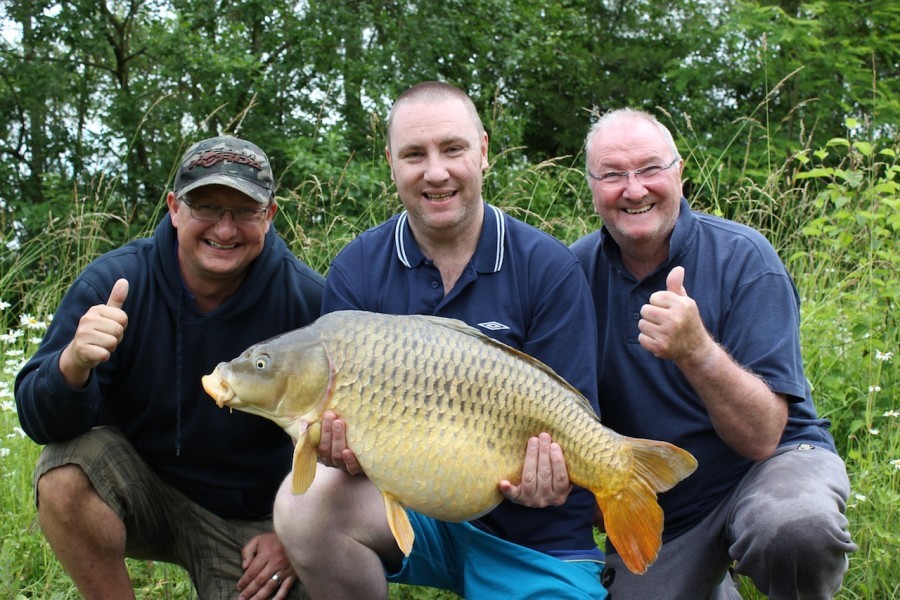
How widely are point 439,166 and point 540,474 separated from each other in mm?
716

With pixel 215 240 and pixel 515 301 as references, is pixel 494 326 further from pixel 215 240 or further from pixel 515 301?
pixel 215 240

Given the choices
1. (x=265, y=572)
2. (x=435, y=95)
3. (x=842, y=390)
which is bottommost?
(x=265, y=572)

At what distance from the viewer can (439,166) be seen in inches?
83.2

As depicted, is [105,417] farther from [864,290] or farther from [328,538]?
[864,290]

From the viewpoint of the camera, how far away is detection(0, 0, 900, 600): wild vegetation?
321 centimetres

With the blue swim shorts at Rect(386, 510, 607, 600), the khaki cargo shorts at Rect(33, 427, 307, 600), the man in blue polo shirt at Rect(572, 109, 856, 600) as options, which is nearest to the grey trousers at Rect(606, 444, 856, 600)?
the man in blue polo shirt at Rect(572, 109, 856, 600)

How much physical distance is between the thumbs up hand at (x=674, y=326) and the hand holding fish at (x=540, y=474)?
0.28 meters


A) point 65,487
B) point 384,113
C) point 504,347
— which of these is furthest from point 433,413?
point 384,113

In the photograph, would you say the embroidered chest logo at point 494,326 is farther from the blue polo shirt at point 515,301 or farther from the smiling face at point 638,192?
the smiling face at point 638,192

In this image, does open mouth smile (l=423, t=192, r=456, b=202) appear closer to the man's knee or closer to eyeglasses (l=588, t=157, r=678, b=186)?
Answer: eyeglasses (l=588, t=157, r=678, b=186)

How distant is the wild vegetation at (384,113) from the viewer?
3.21 metres

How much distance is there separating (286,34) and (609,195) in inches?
207

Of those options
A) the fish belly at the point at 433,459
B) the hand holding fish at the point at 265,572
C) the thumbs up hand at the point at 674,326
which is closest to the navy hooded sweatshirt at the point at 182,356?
the hand holding fish at the point at 265,572

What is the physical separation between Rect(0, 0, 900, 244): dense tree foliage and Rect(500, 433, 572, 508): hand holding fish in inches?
147
